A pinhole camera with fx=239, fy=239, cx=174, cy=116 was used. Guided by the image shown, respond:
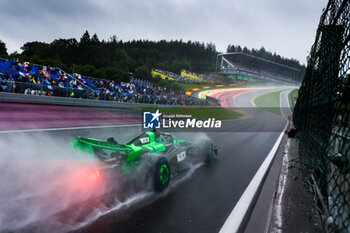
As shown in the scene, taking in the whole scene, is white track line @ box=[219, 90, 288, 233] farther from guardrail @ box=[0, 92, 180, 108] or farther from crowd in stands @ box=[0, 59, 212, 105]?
crowd in stands @ box=[0, 59, 212, 105]

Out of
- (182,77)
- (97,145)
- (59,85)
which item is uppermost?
(182,77)

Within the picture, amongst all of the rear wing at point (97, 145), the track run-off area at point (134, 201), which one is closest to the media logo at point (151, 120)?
the track run-off area at point (134, 201)

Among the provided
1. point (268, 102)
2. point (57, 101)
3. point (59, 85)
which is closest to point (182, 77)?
point (268, 102)

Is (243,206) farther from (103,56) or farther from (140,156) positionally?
(103,56)

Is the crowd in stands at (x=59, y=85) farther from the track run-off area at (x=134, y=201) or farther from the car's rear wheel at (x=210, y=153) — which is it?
the car's rear wheel at (x=210, y=153)

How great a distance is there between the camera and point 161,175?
3.90 m

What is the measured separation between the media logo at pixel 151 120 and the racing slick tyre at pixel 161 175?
1449 millimetres

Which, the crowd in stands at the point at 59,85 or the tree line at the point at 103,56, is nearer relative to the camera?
the crowd in stands at the point at 59,85

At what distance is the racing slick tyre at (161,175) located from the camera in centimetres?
376

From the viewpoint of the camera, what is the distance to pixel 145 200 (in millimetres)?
3488

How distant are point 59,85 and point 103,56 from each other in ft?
176

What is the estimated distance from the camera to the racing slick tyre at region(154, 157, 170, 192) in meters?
3.76

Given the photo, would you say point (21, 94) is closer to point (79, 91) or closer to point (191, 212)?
point (79, 91)

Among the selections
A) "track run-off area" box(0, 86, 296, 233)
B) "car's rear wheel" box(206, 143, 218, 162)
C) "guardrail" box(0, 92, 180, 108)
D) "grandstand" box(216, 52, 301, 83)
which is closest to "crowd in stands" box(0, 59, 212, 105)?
"guardrail" box(0, 92, 180, 108)
